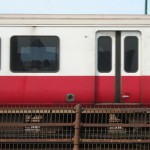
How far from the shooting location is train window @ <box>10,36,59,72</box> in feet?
30.7

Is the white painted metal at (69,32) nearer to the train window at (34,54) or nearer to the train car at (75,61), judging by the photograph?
the train car at (75,61)

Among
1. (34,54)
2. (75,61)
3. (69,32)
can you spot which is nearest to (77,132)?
(75,61)

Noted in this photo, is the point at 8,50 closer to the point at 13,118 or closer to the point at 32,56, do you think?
the point at 32,56

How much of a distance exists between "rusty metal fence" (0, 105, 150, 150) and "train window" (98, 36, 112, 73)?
1385mm

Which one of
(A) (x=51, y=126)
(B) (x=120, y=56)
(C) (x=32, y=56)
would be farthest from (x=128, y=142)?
(C) (x=32, y=56)

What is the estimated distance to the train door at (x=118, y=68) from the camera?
938 cm

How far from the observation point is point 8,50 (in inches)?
367

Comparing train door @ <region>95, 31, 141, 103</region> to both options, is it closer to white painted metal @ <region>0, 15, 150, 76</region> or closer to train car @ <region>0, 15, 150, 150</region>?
train car @ <region>0, 15, 150, 150</region>

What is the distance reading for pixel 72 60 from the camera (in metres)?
9.34

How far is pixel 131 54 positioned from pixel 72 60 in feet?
4.45

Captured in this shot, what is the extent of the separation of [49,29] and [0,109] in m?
2.36

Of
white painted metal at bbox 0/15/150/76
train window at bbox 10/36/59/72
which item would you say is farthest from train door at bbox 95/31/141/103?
train window at bbox 10/36/59/72

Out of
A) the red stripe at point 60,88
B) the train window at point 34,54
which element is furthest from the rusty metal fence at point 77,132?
the train window at point 34,54

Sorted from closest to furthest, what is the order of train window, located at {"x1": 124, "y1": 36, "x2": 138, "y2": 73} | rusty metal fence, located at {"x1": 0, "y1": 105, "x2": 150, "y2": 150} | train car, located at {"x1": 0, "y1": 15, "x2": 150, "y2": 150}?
rusty metal fence, located at {"x1": 0, "y1": 105, "x2": 150, "y2": 150}, train car, located at {"x1": 0, "y1": 15, "x2": 150, "y2": 150}, train window, located at {"x1": 124, "y1": 36, "x2": 138, "y2": 73}
